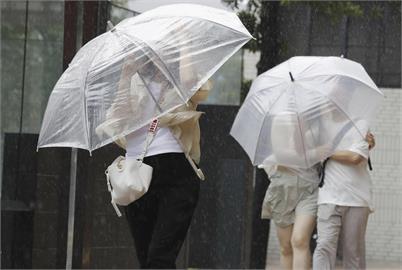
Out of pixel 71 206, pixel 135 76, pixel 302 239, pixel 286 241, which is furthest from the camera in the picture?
pixel 71 206

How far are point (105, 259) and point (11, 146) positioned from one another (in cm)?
121

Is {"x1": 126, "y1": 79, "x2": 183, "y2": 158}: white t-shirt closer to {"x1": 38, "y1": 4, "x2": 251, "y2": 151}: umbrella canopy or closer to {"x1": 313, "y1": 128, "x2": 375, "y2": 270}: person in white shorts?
{"x1": 38, "y1": 4, "x2": 251, "y2": 151}: umbrella canopy

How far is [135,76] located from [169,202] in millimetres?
701

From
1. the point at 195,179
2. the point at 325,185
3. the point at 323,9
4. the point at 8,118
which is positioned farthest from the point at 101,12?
the point at 195,179

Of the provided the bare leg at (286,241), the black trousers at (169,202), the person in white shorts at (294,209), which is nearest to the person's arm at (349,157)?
the person in white shorts at (294,209)

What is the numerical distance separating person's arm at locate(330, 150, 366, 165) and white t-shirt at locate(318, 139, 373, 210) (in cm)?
2

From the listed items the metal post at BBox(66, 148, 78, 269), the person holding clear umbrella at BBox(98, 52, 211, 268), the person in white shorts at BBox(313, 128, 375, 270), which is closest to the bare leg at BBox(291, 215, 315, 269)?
the person in white shorts at BBox(313, 128, 375, 270)

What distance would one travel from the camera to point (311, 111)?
7.92m

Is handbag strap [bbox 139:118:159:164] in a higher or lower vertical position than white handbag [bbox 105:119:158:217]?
higher

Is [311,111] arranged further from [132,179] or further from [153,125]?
[132,179]

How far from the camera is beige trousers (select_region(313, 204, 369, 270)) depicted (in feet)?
26.0

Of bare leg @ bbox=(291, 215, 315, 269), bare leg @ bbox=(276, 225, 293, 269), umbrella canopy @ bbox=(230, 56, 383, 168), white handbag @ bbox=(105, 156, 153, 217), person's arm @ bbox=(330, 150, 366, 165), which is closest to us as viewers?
white handbag @ bbox=(105, 156, 153, 217)

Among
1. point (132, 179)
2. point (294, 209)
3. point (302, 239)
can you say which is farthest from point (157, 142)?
point (294, 209)

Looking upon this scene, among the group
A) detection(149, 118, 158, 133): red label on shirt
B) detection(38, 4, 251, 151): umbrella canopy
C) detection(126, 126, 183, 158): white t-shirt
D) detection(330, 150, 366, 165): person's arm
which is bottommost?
detection(330, 150, 366, 165): person's arm
